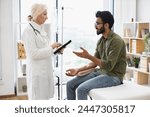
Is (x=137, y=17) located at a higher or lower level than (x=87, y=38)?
A: higher

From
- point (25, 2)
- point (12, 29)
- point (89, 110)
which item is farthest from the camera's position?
point (25, 2)

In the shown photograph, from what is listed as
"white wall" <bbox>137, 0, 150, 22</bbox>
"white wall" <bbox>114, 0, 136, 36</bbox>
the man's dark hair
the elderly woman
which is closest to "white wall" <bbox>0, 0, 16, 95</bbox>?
the elderly woman

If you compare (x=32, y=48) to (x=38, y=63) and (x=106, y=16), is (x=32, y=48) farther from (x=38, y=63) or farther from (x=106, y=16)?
(x=106, y=16)

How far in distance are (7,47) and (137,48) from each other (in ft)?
7.34

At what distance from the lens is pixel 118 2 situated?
4.92m

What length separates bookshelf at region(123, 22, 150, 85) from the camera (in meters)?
4.16

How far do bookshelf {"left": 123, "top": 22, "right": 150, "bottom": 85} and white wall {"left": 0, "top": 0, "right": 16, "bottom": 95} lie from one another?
2090 mm

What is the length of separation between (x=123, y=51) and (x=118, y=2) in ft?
9.48

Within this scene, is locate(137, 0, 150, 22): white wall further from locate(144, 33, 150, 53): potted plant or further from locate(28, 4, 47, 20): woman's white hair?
locate(28, 4, 47, 20): woman's white hair

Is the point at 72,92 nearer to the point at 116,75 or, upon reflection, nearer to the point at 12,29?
the point at 116,75

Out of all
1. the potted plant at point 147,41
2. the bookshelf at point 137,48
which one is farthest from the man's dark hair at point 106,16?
the bookshelf at point 137,48

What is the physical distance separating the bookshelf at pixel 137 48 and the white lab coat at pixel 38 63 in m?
2.12

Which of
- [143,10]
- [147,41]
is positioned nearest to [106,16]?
[147,41]

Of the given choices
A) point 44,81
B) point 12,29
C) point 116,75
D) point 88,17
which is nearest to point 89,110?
point 116,75
